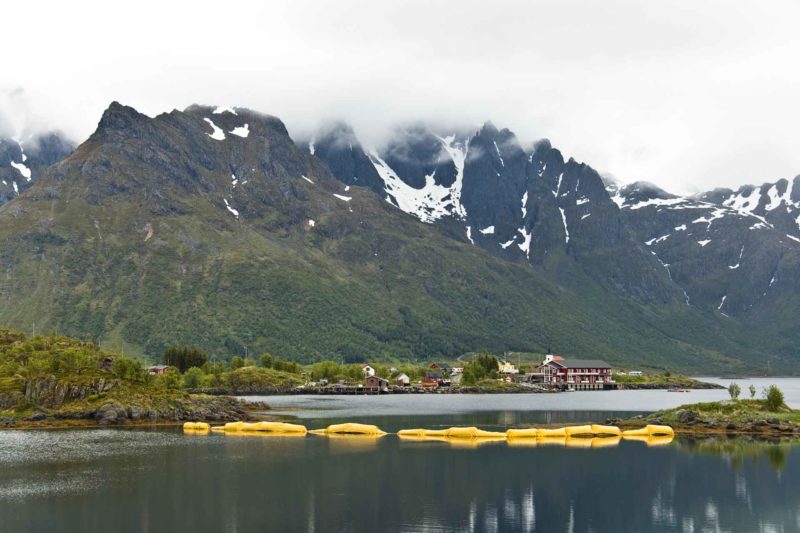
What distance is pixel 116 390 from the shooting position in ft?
469

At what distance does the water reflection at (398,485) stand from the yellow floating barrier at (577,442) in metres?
0.45

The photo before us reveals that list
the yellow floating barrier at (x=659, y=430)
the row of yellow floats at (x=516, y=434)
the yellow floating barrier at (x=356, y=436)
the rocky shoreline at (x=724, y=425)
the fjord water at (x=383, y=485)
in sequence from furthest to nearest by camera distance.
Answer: the rocky shoreline at (x=724, y=425), the yellow floating barrier at (x=659, y=430), the yellow floating barrier at (x=356, y=436), the row of yellow floats at (x=516, y=434), the fjord water at (x=383, y=485)

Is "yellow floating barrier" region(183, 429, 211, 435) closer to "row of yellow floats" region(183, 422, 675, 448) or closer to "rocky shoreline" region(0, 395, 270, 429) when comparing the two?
"row of yellow floats" region(183, 422, 675, 448)

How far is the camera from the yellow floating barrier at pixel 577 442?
105m

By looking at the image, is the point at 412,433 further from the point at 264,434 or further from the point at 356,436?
the point at 264,434

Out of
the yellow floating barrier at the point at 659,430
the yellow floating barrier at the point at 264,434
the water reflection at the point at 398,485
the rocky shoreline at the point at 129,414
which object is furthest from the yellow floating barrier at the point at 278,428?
the yellow floating barrier at the point at 659,430

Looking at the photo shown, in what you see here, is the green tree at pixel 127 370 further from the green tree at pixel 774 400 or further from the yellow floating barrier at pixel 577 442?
the green tree at pixel 774 400

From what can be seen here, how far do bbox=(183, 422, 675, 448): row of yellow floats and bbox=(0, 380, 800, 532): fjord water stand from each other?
382 cm

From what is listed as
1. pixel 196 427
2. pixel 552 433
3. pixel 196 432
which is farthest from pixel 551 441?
pixel 196 427

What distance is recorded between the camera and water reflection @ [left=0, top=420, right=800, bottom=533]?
6378 cm

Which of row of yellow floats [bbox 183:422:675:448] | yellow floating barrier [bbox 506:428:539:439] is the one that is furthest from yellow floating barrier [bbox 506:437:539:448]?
yellow floating barrier [bbox 506:428:539:439]

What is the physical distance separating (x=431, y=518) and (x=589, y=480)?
22.6 m

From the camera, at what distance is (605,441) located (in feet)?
362

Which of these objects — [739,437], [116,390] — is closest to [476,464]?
[739,437]
